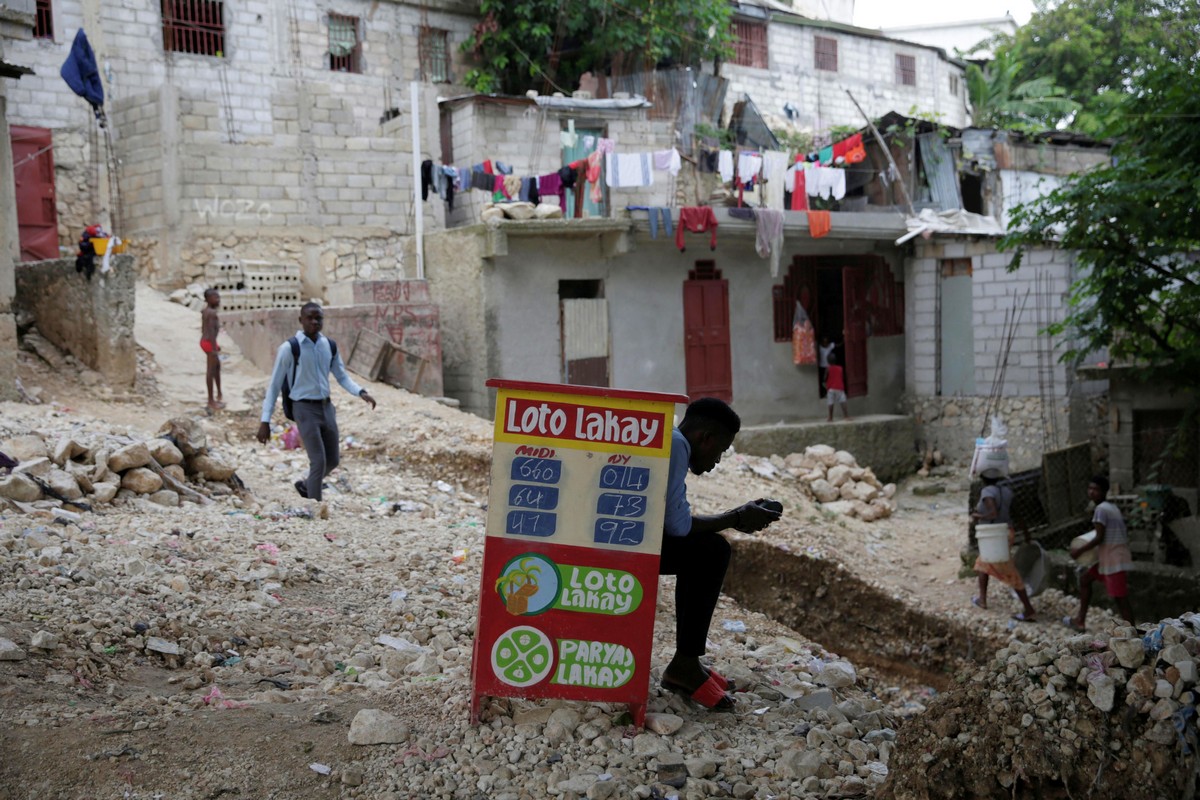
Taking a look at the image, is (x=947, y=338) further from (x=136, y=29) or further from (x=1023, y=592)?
(x=136, y=29)

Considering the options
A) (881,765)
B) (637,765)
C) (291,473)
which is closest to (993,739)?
(881,765)

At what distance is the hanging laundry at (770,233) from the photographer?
51.1ft

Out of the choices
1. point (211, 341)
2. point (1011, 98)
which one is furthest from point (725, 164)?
point (1011, 98)

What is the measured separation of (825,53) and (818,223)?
12517 mm

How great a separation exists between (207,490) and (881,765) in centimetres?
537

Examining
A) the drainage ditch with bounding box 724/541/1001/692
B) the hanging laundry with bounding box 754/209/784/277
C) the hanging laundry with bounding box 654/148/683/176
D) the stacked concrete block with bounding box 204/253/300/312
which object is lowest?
the drainage ditch with bounding box 724/541/1001/692

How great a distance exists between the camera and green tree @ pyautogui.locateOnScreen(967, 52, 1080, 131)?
963 inches

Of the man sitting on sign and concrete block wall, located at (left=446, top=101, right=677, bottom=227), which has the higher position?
concrete block wall, located at (left=446, top=101, right=677, bottom=227)

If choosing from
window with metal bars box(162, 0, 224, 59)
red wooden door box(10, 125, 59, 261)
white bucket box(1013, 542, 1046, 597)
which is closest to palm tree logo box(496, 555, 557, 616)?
white bucket box(1013, 542, 1046, 597)

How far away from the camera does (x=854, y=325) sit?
17.5m

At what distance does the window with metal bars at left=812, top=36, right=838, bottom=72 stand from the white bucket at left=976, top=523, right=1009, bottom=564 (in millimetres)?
20242

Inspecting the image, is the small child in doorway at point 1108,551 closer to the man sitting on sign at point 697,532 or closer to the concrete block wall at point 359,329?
the man sitting on sign at point 697,532

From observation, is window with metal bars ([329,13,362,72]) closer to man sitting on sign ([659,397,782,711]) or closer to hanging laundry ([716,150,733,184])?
hanging laundry ([716,150,733,184])

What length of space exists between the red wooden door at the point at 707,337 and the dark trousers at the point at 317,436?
9.43m
